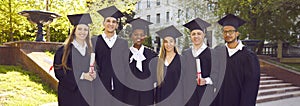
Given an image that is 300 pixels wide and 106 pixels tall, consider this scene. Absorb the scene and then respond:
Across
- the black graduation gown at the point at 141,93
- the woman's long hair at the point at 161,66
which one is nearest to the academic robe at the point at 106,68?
the black graduation gown at the point at 141,93

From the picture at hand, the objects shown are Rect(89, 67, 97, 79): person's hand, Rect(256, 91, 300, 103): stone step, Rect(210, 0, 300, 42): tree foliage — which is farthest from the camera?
Rect(210, 0, 300, 42): tree foliage

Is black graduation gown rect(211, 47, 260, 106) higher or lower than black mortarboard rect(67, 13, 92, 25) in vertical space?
lower

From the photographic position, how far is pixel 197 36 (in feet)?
12.5

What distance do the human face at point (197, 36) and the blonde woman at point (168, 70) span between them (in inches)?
9.7

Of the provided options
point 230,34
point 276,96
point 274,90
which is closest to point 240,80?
point 230,34

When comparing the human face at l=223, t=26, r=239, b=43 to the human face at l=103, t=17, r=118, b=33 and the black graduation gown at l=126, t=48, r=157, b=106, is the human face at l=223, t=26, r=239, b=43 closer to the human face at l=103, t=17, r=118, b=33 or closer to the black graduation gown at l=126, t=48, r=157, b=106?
the black graduation gown at l=126, t=48, r=157, b=106

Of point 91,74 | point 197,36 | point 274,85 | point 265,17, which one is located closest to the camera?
point 91,74

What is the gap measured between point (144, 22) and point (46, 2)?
909 centimetres

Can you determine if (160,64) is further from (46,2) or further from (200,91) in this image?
(46,2)

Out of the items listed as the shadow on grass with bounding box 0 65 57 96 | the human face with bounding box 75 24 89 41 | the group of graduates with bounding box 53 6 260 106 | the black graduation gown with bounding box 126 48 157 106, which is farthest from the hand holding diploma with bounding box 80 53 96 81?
the shadow on grass with bounding box 0 65 57 96

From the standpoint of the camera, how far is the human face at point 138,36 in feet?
12.9

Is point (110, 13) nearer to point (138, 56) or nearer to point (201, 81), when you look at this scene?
point (138, 56)

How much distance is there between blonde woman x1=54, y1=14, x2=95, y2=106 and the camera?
3559mm

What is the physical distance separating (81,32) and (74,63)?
14.0 inches
